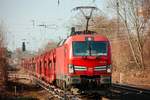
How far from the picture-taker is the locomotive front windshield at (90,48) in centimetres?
2142

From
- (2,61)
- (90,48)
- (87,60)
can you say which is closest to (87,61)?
(87,60)

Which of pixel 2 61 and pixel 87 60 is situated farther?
pixel 2 61

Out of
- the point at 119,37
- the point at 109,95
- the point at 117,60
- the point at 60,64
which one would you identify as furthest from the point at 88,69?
the point at 119,37

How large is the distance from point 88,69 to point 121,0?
2946 centimetres

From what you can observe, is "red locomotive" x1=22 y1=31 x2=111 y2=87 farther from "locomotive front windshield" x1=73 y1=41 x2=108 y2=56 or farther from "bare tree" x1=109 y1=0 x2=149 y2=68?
"bare tree" x1=109 y1=0 x2=149 y2=68

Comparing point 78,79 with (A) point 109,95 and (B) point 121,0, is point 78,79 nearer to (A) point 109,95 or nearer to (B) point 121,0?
(A) point 109,95

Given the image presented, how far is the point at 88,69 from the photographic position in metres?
21.0

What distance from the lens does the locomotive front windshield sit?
21422mm

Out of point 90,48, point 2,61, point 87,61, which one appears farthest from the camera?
point 2,61

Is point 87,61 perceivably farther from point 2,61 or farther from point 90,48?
→ point 2,61

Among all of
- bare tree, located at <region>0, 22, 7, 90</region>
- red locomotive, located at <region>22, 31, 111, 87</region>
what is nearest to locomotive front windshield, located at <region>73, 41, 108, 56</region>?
red locomotive, located at <region>22, 31, 111, 87</region>

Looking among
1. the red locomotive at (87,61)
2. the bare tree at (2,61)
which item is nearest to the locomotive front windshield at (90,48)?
the red locomotive at (87,61)

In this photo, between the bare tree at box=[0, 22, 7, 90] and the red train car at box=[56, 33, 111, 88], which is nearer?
the red train car at box=[56, 33, 111, 88]

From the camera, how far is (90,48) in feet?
70.4
